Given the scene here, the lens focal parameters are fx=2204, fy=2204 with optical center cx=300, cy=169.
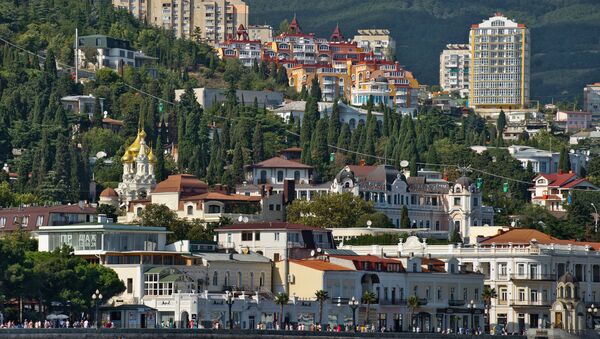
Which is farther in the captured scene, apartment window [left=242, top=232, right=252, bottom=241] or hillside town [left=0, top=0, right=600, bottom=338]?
apartment window [left=242, top=232, right=252, bottom=241]

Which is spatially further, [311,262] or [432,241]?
[432,241]

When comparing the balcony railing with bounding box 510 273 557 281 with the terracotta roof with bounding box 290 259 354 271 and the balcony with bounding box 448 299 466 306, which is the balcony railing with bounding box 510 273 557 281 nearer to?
the balcony with bounding box 448 299 466 306

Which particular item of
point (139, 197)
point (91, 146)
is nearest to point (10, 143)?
point (91, 146)

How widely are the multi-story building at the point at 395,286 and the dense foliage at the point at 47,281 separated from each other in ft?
37.9

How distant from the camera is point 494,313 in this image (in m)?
134

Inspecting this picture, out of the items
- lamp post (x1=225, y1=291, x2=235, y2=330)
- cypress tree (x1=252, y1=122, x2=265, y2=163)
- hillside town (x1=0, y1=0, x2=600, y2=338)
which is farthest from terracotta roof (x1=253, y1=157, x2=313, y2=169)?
lamp post (x1=225, y1=291, x2=235, y2=330)

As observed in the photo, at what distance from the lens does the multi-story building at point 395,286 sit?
4742 inches

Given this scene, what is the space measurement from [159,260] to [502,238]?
3058cm

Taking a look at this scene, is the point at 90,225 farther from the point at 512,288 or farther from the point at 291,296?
the point at 512,288

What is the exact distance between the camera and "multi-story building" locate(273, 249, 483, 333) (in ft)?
395

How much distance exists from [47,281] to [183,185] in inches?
2365

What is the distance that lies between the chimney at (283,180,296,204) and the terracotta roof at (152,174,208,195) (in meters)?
6.42

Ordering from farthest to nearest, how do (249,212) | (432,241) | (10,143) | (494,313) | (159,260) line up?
(10,143), (249,212), (432,241), (494,313), (159,260)

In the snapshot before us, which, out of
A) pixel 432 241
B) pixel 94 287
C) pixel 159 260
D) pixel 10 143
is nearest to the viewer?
pixel 94 287
